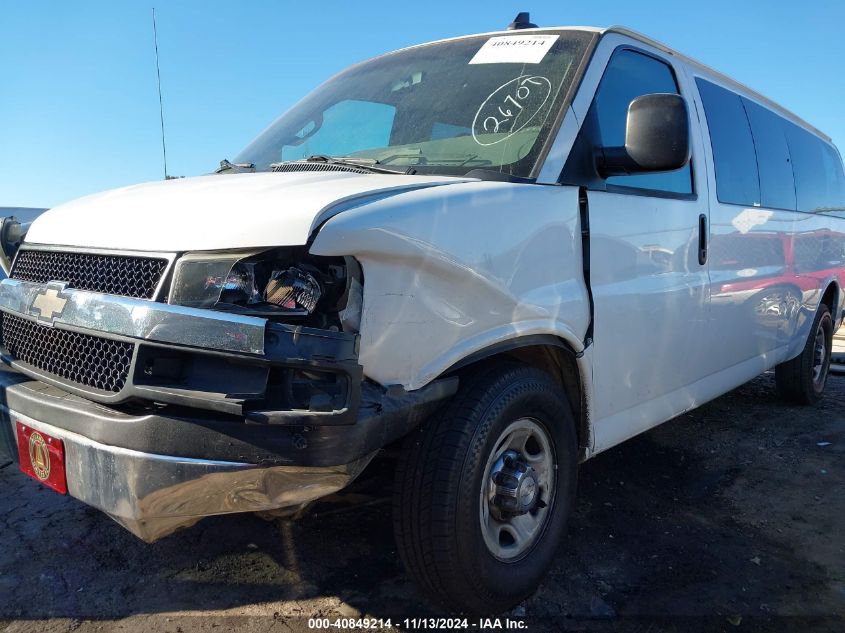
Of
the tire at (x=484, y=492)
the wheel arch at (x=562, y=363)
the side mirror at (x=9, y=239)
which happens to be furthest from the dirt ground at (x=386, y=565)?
the side mirror at (x=9, y=239)

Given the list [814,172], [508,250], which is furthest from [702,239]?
[814,172]

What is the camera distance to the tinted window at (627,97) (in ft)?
9.15

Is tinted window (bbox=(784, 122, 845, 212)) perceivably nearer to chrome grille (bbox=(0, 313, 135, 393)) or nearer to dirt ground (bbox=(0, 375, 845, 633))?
dirt ground (bbox=(0, 375, 845, 633))

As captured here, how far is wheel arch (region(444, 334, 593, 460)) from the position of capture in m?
2.37

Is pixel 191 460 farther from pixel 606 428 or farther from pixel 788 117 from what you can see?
pixel 788 117

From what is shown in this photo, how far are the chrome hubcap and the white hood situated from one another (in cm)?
94

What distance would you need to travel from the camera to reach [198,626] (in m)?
2.32

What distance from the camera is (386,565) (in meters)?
2.72

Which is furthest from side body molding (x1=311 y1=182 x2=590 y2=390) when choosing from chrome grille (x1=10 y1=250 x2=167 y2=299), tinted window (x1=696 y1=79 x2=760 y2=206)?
tinted window (x1=696 y1=79 x2=760 y2=206)

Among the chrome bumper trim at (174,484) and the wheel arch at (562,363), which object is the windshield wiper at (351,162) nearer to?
the wheel arch at (562,363)

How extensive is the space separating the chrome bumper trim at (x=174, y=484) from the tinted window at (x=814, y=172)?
4322 millimetres

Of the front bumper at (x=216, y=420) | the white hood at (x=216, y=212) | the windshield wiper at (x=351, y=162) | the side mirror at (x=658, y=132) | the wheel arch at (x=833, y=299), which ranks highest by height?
the side mirror at (x=658, y=132)

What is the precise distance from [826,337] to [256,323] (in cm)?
561

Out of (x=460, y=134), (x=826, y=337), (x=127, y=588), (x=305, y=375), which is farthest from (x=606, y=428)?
(x=826, y=337)
